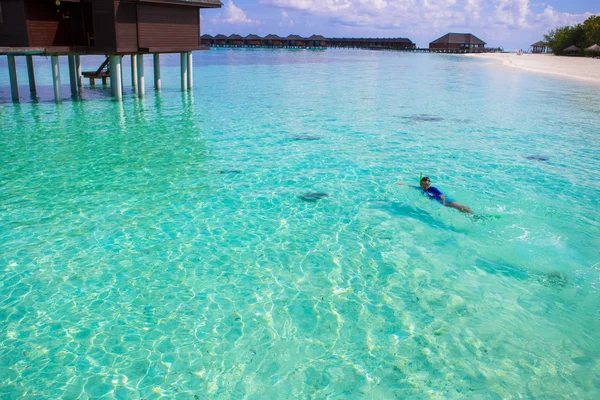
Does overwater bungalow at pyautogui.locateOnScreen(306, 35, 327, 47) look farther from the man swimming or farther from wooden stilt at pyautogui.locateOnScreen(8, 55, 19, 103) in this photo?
the man swimming

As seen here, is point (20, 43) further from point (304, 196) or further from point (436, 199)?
point (436, 199)

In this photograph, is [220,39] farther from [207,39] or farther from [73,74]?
[73,74]

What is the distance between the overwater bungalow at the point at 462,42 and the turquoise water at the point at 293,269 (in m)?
106

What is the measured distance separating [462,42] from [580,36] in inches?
1500

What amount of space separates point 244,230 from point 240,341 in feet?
10.5

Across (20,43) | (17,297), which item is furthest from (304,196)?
(20,43)

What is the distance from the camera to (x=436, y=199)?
10.1m

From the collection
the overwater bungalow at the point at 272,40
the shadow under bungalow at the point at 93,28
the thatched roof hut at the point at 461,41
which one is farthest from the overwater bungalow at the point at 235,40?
the shadow under bungalow at the point at 93,28

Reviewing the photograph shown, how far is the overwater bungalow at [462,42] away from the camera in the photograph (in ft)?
359

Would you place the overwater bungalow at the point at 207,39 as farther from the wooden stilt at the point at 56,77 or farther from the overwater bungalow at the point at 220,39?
the wooden stilt at the point at 56,77

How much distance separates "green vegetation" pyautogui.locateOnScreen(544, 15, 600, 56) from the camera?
68.0 metres

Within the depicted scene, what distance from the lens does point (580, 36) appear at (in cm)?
7475

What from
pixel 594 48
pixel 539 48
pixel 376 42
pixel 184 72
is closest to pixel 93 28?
pixel 184 72

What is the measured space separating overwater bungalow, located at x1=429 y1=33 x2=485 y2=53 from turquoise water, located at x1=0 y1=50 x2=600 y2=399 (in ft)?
349
